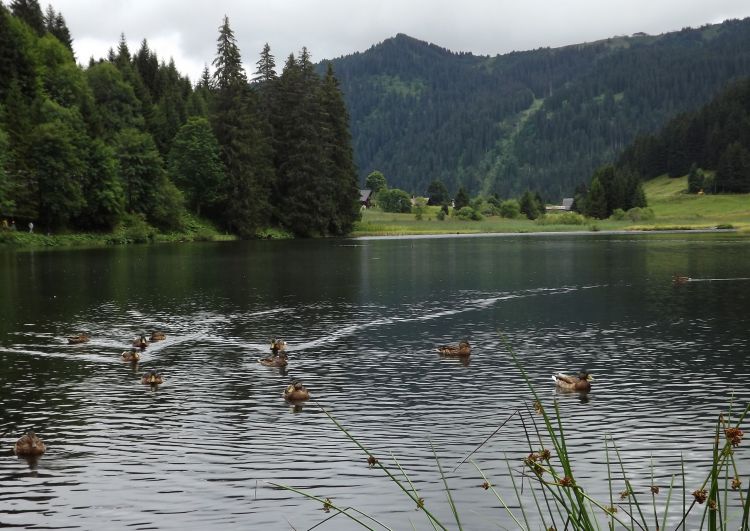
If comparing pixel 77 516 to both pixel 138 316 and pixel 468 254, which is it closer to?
pixel 138 316

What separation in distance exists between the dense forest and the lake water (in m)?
48.6

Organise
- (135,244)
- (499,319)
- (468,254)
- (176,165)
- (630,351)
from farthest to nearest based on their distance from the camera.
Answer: (176,165), (135,244), (468,254), (499,319), (630,351)

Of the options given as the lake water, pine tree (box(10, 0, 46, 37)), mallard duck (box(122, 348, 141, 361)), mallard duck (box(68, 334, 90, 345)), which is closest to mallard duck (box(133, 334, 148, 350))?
the lake water

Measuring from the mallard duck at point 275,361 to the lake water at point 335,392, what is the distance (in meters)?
0.76

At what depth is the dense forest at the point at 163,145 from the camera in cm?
9781

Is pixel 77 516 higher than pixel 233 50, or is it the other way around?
pixel 233 50

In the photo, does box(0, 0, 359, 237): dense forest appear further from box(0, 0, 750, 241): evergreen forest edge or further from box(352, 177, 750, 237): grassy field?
box(352, 177, 750, 237): grassy field

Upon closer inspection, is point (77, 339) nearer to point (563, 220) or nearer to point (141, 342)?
point (141, 342)

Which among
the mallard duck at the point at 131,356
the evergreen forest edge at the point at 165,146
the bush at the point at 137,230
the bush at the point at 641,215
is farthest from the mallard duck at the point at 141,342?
the bush at the point at 641,215

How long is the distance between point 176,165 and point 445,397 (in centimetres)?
10917

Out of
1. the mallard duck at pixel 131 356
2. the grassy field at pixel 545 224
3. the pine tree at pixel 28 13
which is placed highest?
the pine tree at pixel 28 13

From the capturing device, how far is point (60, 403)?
22.2m

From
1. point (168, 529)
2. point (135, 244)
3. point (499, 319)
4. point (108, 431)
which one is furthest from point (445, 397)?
point (135, 244)

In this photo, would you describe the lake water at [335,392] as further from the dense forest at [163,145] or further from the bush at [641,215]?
the bush at [641,215]
